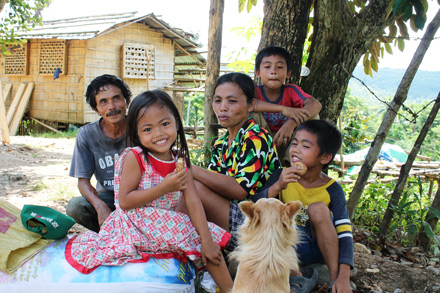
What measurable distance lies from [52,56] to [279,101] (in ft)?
48.4

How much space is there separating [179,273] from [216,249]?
0.29m

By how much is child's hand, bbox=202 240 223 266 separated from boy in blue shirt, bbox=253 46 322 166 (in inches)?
48.7

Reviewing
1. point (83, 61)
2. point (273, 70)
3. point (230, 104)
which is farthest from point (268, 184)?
point (83, 61)

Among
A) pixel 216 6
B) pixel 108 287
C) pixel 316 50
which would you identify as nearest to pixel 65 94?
Result: pixel 216 6

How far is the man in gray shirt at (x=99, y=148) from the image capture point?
3188mm

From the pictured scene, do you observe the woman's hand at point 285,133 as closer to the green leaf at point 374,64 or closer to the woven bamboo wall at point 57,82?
the green leaf at point 374,64

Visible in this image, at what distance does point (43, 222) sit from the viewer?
2523 mm

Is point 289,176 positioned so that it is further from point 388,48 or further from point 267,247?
point 388,48

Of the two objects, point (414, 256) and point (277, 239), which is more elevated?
point (277, 239)

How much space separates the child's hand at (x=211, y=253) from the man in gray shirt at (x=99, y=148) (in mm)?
1144

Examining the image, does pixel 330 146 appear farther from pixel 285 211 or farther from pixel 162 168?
pixel 162 168

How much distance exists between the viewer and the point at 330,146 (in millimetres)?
2887

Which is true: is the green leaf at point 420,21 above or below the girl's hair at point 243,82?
above

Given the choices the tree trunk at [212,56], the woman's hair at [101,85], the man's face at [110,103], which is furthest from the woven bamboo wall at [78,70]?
the man's face at [110,103]
